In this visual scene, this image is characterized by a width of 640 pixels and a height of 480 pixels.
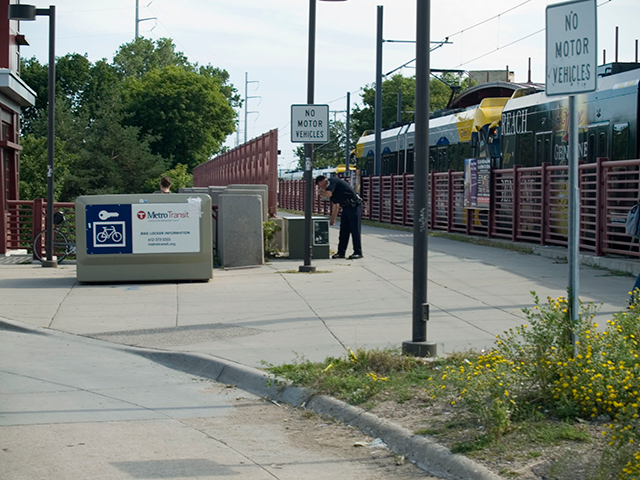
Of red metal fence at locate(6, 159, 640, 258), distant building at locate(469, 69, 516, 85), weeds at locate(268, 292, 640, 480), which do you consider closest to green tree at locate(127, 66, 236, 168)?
distant building at locate(469, 69, 516, 85)

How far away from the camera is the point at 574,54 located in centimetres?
615

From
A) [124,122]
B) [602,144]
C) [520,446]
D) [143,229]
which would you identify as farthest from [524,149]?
[124,122]

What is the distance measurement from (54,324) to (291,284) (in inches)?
165

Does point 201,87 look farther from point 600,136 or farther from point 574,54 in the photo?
point 574,54

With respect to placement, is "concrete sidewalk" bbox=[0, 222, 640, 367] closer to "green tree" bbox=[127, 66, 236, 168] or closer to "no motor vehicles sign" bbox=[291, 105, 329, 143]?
"no motor vehicles sign" bbox=[291, 105, 329, 143]

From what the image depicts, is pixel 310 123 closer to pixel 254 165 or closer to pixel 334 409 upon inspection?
pixel 334 409

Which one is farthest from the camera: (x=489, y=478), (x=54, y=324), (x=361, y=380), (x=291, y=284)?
(x=291, y=284)

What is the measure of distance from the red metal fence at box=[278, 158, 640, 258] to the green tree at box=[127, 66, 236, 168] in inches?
1989

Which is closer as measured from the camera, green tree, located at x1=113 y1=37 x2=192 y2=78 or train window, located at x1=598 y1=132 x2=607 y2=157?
train window, located at x1=598 y1=132 x2=607 y2=157

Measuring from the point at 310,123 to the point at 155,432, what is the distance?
31.7 ft

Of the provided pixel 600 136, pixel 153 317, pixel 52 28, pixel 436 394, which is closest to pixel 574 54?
pixel 436 394

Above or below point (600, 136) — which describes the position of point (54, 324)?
below

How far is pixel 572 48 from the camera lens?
6.17m

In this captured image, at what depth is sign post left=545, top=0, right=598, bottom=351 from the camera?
6047mm
